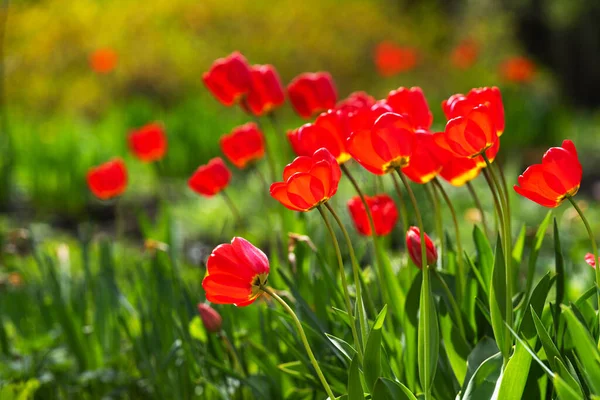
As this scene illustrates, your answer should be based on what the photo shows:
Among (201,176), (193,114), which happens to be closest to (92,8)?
(193,114)

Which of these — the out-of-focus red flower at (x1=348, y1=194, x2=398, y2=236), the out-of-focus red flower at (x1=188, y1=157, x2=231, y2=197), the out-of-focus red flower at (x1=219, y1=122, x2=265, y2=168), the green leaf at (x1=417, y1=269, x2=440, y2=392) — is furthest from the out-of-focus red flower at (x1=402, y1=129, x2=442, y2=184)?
the out-of-focus red flower at (x1=219, y1=122, x2=265, y2=168)

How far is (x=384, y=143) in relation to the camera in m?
1.17

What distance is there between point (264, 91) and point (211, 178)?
238 millimetres

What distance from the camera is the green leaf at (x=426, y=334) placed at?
1.15 m

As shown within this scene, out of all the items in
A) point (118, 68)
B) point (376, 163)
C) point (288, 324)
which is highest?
point (376, 163)

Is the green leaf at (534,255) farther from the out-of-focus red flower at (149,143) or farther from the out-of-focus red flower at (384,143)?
the out-of-focus red flower at (149,143)

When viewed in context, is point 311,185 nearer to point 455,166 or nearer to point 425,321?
point 425,321

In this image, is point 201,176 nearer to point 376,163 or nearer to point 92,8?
point 376,163

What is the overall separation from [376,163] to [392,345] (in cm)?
42

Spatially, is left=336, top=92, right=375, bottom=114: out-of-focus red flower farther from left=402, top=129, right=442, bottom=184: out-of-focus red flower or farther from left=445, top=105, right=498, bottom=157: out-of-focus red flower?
left=445, top=105, right=498, bottom=157: out-of-focus red flower

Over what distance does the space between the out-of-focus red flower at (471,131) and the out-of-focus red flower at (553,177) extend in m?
0.08

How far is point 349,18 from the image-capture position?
10258 millimetres

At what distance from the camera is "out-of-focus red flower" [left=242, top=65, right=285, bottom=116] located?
1.82m

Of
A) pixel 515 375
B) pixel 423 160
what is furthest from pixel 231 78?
pixel 515 375
